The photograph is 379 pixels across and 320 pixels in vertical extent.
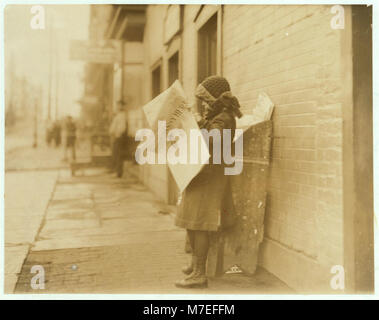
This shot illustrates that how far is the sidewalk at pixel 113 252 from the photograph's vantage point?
3.65 metres

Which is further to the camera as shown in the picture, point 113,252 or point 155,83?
point 155,83

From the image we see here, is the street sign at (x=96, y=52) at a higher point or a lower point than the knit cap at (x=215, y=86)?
higher

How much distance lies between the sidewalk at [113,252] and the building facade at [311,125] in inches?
21.8

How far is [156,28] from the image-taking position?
9.31 metres

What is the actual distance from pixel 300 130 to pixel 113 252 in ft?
8.32

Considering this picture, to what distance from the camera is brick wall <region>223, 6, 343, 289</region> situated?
123 inches

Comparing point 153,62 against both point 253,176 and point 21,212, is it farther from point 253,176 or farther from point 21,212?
point 253,176

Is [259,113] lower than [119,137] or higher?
lower

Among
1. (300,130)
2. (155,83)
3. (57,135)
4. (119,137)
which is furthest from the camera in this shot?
(57,135)

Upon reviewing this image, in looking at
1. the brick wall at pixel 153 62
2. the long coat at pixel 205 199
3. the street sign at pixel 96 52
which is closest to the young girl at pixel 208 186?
the long coat at pixel 205 199

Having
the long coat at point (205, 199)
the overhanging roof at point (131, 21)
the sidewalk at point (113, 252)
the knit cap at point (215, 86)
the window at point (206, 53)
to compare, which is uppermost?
the overhanging roof at point (131, 21)

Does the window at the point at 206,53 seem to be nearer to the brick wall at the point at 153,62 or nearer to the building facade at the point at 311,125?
the building facade at the point at 311,125

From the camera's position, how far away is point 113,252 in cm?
464

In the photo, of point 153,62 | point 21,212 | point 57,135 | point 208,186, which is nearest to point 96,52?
point 153,62
